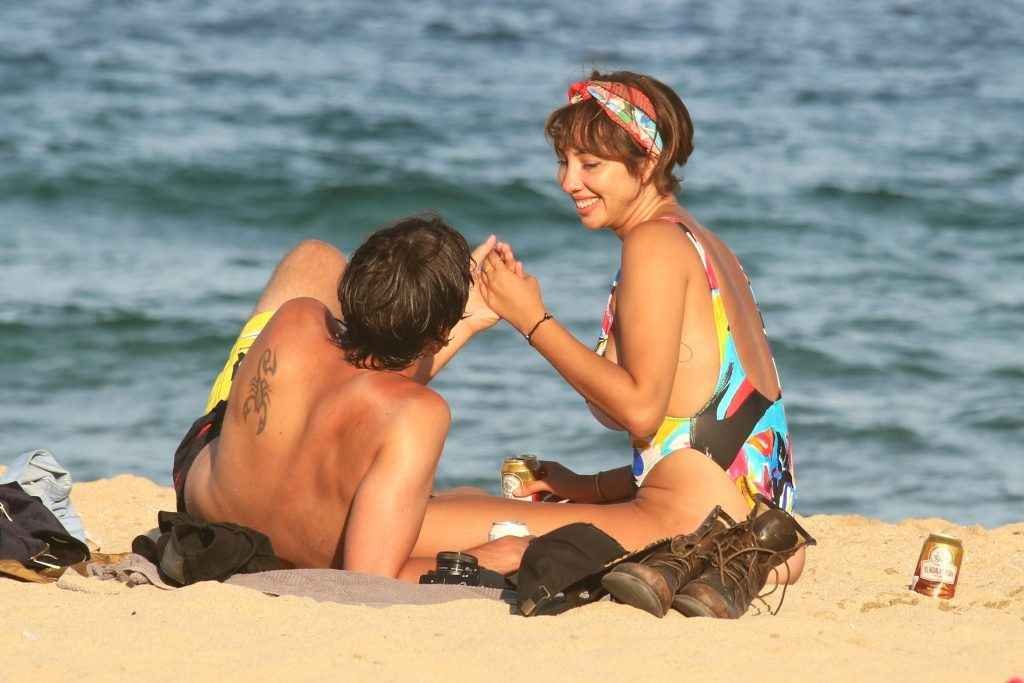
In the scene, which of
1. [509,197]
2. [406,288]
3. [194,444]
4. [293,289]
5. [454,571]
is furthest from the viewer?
[509,197]

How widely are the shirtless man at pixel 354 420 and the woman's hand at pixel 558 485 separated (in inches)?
29.9

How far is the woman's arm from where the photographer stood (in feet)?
14.3

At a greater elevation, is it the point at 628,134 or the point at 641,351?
the point at 628,134

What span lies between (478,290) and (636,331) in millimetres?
546

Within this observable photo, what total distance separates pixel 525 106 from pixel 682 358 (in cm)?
1316

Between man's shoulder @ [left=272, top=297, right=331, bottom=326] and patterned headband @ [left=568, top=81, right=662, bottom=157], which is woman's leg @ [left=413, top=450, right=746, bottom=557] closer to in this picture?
man's shoulder @ [left=272, top=297, right=331, bottom=326]

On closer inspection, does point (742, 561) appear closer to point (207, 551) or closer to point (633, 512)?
point (633, 512)

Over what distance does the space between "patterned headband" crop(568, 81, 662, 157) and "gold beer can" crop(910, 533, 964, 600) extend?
59.0 inches

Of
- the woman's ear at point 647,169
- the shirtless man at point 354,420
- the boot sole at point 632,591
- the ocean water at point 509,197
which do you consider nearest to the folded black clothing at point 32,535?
the shirtless man at point 354,420

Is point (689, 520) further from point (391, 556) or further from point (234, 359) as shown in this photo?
point (234, 359)

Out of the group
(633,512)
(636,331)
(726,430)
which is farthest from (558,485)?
(636,331)

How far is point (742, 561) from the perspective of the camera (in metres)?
4.06

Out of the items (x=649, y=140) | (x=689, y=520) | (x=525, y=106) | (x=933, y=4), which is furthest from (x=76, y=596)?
(x=933, y=4)

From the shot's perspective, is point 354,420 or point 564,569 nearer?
point 564,569
